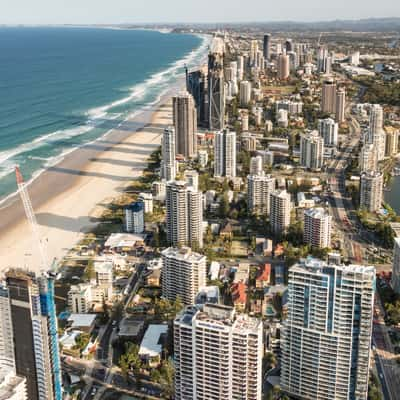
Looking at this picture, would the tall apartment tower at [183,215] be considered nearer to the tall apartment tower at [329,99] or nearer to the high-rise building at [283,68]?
the tall apartment tower at [329,99]

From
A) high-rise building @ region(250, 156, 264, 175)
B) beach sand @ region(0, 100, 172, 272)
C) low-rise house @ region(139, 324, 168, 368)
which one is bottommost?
low-rise house @ region(139, 324, 168, 368)

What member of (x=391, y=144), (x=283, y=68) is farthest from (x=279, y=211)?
(x=283, y=68)

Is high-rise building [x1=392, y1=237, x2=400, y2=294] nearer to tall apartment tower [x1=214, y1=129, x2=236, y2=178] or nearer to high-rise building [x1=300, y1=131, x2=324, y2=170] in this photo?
tall apartment tower [x1=214, y1=129, x2=236, y2=178]

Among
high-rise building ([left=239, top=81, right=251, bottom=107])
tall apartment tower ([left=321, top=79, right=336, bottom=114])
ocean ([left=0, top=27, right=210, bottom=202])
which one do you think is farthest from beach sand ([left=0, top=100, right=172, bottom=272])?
tall apartment tower ([left=321, top=79, right=336, bottom=114])

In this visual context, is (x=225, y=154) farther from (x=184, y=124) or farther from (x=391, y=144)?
(x=391, y=144)

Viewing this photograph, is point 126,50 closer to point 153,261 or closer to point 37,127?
point 37,127

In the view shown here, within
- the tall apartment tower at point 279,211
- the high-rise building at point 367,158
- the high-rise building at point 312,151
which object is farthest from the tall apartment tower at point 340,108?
the tall apartment tower at point 279,211
